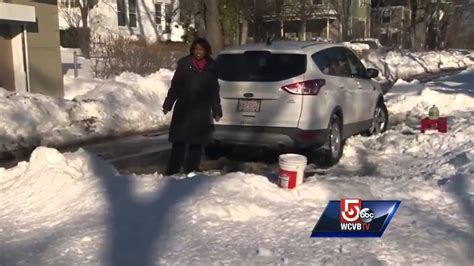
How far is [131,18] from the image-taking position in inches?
1422

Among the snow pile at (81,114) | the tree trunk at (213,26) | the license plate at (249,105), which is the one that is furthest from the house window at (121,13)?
the license plate at (249,105)

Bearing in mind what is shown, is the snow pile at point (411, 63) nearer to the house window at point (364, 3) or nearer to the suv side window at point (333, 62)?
the house window at point (364, 3)

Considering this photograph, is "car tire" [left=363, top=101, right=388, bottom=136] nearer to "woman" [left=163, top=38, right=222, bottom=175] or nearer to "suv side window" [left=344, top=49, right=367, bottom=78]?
"suv side window" [left=344, top=49, right=367, bottom=78]

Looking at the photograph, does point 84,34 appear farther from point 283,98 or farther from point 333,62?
point 283,98

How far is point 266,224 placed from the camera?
4699 millimetres

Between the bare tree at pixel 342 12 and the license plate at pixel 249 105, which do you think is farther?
the bare tree at pixel 342 12

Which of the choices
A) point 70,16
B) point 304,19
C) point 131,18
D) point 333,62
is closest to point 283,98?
point 333,62

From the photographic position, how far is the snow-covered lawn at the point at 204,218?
4.11 m

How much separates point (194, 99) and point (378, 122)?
477cm

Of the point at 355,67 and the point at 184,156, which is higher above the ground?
the point at 355,67

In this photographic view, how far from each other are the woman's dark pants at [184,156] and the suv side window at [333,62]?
2132 mm

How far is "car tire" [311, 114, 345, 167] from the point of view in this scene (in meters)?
7.93

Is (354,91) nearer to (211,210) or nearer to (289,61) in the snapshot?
(289,61)

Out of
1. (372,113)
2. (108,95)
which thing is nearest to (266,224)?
(372,113)
